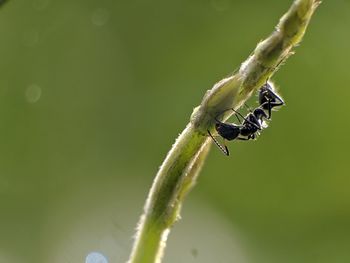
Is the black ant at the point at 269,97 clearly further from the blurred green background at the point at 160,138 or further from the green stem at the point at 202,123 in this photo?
the blurred green background at the point at 160,138

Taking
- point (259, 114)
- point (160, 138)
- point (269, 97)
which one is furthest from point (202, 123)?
point (160, 138)

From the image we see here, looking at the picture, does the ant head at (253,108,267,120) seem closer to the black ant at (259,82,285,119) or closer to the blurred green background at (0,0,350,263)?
the black ant at (259,82,285,119)

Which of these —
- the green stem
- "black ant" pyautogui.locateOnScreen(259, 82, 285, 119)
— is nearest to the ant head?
"black ant" pyautogui.locateOnScreen(259, 82, 285, 119)

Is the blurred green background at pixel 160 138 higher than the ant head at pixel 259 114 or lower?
higher

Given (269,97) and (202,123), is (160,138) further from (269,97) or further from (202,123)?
(202,123)

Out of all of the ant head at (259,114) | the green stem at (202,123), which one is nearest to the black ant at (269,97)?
the ant head at (259,114)

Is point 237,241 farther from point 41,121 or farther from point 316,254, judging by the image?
point 41,121
